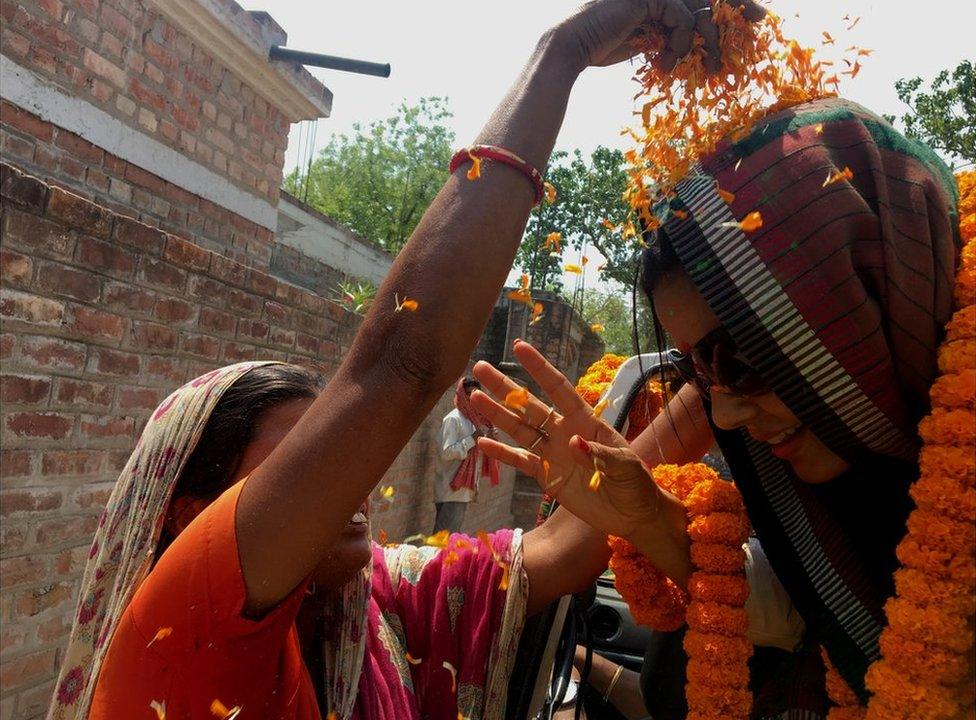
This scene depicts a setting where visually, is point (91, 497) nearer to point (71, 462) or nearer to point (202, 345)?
point (71, 462)

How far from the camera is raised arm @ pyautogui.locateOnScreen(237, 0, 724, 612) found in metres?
1.29

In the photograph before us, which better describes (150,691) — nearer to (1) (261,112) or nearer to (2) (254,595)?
(2) (254,595)

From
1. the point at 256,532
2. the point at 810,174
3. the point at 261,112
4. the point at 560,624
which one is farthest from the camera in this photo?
the point at 261,112

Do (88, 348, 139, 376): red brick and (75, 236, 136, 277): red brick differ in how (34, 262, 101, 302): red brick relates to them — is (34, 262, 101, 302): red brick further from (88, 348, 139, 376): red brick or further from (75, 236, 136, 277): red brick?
(88, 348, 139, 376): red brick

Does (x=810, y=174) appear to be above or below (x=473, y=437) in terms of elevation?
above

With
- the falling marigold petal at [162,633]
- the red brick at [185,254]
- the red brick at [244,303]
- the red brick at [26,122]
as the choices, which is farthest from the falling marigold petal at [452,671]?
the red brick at [26,122]

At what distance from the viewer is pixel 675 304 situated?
1.73 m

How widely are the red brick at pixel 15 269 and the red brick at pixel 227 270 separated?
113cm

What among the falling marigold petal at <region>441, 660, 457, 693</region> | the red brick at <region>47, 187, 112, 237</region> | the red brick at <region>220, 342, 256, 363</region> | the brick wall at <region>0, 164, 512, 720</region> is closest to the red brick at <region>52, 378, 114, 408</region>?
the brick wall at <region>0, 164, 512, 720</region>

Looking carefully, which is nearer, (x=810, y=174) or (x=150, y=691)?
(x=150, y=691)

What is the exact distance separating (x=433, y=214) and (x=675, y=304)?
0.64m

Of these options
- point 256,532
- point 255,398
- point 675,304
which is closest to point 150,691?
point 256,532

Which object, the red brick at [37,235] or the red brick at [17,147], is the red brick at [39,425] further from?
the red brick at [17,147]

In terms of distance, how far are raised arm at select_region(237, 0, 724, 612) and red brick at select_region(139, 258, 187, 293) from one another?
2.81 meters
